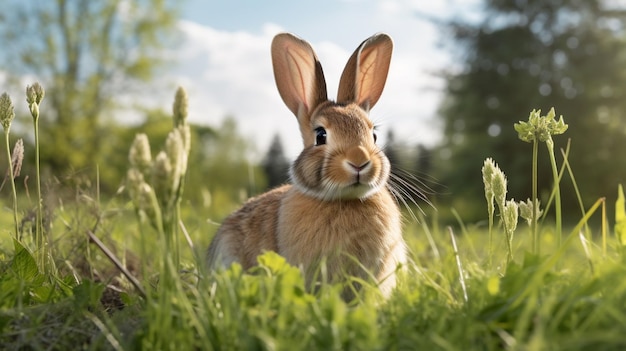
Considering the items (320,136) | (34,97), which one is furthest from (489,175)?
(34,97)

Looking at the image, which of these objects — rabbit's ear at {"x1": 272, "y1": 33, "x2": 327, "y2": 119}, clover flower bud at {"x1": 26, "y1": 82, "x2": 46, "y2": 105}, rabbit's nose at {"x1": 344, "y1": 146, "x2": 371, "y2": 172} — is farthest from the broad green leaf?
rabbit's ear at {"x1": 272, "y1": 33, "x2": 327, "y2": 119}

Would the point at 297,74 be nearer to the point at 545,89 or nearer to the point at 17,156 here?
the point at 17,156

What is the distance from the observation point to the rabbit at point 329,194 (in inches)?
126

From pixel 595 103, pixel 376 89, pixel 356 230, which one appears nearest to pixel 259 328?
pixel 356 230

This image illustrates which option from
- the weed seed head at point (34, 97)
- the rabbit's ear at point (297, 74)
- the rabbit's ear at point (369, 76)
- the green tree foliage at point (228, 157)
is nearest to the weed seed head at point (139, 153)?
the weed seed head at point (34, 97)

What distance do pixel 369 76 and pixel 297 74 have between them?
0.49m

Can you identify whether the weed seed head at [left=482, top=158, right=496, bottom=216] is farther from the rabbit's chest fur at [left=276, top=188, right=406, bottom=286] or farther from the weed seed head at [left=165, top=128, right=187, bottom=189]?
the weed seed head at [left=165, top=128, right=187, bottom=189]

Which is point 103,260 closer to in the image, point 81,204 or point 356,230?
point 81,204

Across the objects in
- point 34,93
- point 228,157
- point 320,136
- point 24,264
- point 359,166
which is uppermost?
point 34,93

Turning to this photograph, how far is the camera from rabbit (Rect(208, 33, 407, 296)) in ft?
10.5

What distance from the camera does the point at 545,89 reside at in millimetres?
28109

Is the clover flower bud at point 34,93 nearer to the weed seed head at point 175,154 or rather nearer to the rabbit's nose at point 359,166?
the weed seed head at point 175,154

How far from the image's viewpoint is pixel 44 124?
2717 cm

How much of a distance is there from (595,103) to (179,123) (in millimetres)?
29909
